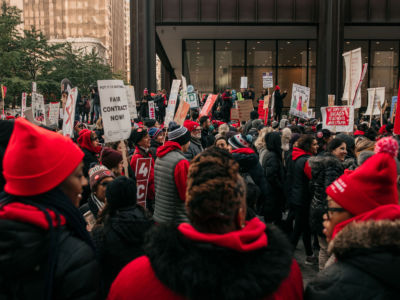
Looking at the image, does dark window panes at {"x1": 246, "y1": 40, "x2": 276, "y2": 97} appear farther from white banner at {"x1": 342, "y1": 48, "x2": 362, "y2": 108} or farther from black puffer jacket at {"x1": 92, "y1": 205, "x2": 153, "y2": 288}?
black puffer jacket at {"x1": 92, "y1": 205, "x2": 153, "y2": 288}

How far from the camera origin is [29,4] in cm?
13012

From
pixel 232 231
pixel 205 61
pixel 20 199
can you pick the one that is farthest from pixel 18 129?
pixel 205 61

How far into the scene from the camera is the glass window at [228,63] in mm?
30719

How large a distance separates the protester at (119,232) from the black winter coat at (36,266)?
1103 millimetres

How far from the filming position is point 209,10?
24.8 metres

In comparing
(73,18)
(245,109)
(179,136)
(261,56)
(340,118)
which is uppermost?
(73,18)

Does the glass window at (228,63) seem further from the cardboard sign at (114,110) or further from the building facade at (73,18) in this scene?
the building facade at (73,18)

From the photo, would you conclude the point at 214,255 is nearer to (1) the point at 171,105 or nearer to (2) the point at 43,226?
(2) the point at 43,226

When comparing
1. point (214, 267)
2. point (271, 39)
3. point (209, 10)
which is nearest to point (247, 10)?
point (209, 10)

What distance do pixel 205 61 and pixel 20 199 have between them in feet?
97.8

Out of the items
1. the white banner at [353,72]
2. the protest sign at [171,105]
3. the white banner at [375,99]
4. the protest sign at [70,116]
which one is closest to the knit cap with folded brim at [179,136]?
the protest sign at [70,116]

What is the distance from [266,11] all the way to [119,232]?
78.9 ft

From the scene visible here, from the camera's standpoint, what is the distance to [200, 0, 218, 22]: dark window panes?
2470 cm

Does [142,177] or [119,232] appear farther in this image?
[142,177]
